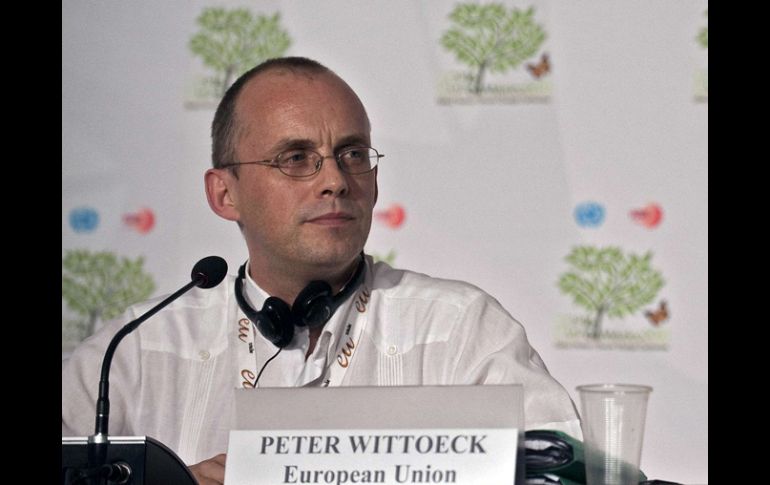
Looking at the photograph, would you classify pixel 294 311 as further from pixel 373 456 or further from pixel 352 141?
pixel 373 456

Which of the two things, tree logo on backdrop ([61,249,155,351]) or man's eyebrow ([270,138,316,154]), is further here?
tree logo on backdrop ([61,249,155,351])

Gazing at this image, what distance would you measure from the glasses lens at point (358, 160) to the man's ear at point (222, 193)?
13.7 inches

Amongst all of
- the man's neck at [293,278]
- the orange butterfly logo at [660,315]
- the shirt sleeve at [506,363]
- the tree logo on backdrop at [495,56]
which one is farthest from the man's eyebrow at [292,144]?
the orange butterfly logo at [660,315]

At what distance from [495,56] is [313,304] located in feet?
3.31

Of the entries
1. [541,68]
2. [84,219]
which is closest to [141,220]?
[84,219]

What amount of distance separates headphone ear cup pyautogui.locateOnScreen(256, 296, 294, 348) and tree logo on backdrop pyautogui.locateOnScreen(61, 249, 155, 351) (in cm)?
88

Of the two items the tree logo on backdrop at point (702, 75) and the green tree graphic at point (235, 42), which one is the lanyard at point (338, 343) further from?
the tree logo on backdrop at point (702, 75)

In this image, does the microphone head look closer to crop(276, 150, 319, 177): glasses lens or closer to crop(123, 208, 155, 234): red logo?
crop(276, 150, 319, 177): glasses lens

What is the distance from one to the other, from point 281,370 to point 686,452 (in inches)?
43.2

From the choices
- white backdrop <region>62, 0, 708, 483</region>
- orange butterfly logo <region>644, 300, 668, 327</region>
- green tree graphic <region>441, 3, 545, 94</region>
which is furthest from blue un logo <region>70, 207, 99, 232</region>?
orange butterfly logo <region>644, 300, 668, 327</region>

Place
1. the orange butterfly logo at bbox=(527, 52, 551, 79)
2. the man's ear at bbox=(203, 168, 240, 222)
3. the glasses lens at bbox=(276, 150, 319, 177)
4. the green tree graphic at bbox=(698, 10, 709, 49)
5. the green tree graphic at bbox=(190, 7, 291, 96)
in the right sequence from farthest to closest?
the green tree graphic at bbox=(190, 7, 291, 96) → the orange butterfly logo at bbox=(527, 52, 551, 79) → the green tree graphic at bbox=(698, 10, 709, 49) → the man's ear at bbox=(203, 168, 240, 222) → the glasses lens at bbox=(276, 150, 319, 177)

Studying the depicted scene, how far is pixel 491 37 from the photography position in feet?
9.49

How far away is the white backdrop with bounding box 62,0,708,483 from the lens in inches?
108
